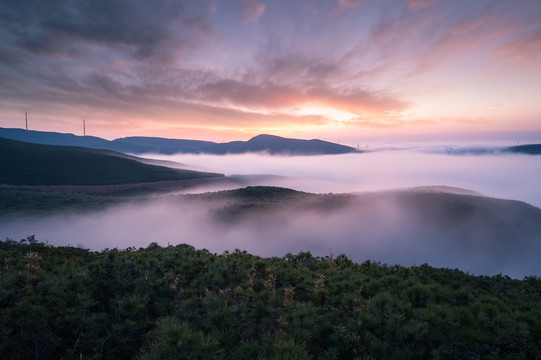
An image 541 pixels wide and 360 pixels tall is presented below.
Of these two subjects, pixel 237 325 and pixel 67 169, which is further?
pixel 67 169

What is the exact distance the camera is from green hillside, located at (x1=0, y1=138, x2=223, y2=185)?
82.6m

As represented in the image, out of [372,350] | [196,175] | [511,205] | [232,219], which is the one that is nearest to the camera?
[372,350]

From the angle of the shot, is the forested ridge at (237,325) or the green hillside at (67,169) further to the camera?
the green hillside at (67,169)

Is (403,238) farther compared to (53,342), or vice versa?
(403,238)

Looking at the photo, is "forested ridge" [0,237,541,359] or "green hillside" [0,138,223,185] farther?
"green hillside" [0,138,223,185]

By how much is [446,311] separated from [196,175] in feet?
395

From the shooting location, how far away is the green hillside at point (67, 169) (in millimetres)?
82562

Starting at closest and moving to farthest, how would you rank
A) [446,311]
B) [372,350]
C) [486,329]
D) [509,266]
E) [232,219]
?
1. [372,350]
2. [486,329]
3. [446,311]
4. [509,266]
5. [232,219]

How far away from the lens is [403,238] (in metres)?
36.3

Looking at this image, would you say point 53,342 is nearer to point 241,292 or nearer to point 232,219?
point 241,292

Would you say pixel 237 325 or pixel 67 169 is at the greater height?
pixel 237 325

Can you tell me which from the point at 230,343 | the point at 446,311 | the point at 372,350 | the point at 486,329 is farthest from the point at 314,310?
the point at 486,329

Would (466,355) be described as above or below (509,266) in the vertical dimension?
above

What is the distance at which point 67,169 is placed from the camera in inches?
3723
